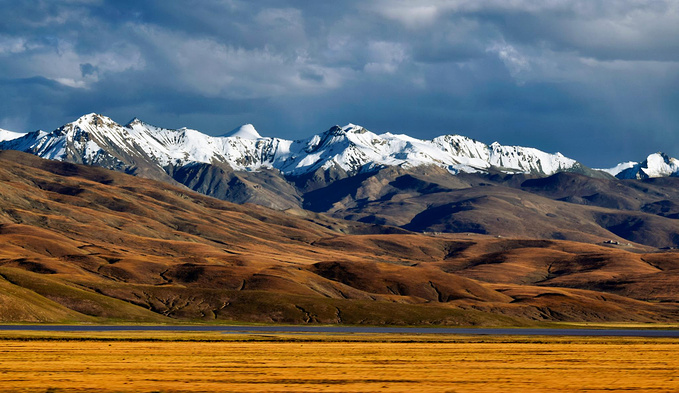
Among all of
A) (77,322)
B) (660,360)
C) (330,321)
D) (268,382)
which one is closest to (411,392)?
(268,382)

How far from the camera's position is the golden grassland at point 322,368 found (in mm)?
51031

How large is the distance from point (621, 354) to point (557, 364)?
1868cm

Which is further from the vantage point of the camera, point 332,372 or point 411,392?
point 332,372

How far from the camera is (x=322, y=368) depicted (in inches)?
2494

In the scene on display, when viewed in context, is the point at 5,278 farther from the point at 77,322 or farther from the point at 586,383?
the point at 586,383

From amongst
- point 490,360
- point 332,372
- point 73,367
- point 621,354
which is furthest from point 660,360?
point 73,367

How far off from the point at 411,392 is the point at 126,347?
47.3 m

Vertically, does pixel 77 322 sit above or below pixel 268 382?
below

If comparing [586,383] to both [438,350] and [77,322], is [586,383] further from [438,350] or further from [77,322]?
[77,322]

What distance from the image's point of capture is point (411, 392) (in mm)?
48406

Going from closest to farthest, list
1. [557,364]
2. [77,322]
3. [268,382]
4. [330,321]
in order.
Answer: [268,382]
[557,364]
[77,322]
[330,321]

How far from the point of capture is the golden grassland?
51.0 metres

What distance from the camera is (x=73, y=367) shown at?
202 ft

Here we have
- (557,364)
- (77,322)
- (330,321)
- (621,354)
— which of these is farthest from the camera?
(330,321)
